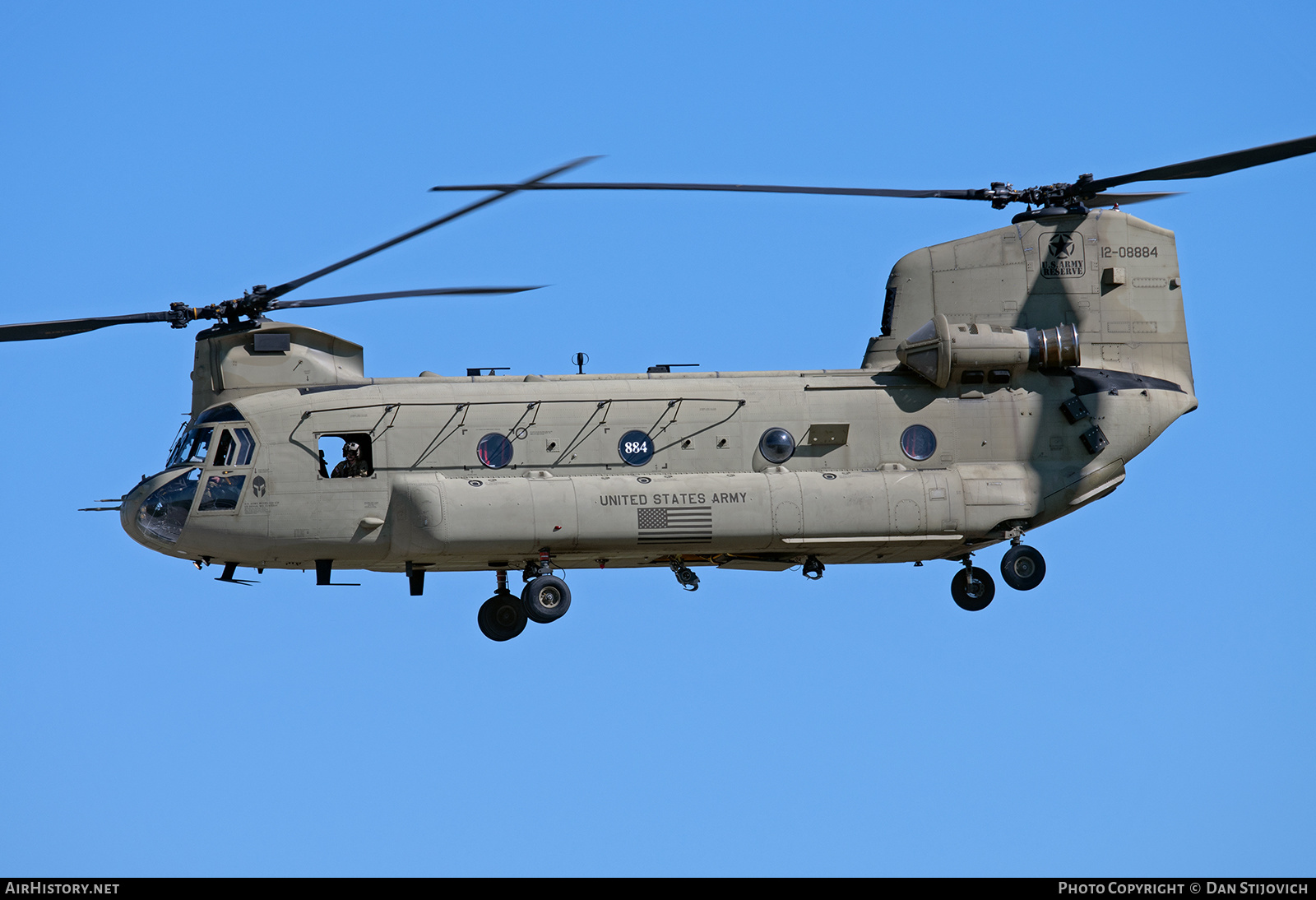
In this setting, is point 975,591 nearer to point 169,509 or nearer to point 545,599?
point 545,599

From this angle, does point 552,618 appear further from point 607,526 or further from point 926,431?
point 926,431

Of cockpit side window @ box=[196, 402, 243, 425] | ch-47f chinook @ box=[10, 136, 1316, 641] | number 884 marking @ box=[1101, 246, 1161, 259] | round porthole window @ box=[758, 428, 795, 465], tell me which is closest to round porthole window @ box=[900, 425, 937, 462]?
ch-47f chinook @ box=[10, 136, 1316, 641]

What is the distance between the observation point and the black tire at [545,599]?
29.3m

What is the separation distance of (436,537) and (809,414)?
6539 mm

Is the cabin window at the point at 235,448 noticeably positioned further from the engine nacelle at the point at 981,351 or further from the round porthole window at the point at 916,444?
the engine nacelle at the point at 981,351

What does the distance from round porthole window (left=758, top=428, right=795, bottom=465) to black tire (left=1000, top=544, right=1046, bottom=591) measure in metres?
4.06

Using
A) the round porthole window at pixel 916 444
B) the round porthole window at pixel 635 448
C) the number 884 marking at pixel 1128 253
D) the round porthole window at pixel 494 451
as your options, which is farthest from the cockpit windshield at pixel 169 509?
the number 884 marking at pixel 1128 253

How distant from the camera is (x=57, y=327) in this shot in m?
30.0

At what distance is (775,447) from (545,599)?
4.54 m

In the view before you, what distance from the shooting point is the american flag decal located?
29016 millimetres

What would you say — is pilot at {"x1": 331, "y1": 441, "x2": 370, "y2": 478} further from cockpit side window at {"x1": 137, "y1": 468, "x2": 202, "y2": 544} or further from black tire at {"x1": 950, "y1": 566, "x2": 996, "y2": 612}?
black tire at {"x1": 950, "y1": 566, "x2": 996, "y2": 612}
